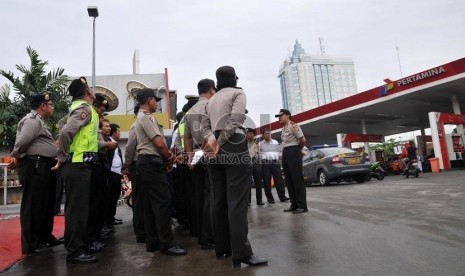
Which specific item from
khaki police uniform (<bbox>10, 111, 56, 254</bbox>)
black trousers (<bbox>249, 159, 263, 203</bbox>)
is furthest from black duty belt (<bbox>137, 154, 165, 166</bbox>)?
black trousers (<bbox>249, 159, 263, 203</bbox>)

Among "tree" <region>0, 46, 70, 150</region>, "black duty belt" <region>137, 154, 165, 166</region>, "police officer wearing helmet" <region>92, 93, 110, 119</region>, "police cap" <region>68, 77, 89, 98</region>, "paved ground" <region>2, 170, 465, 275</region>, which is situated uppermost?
"tree" <region>0, 46, 70, 150</region>

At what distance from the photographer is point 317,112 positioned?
25469 millimetres

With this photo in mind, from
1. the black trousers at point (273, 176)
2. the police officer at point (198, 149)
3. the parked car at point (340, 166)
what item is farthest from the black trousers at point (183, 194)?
the parked car at point (340, 166)

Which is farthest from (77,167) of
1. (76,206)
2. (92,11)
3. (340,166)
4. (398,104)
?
(398,104)

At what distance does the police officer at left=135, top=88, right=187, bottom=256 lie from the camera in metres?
3.99

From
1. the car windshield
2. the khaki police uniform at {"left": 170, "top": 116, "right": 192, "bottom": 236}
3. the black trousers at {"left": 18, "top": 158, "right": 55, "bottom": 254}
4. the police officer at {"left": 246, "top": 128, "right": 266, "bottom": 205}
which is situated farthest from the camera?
the car windshield

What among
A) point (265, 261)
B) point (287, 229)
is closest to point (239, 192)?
point (265, 261)

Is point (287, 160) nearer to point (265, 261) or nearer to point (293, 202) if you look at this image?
point (293, 202)

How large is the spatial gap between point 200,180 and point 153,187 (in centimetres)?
70

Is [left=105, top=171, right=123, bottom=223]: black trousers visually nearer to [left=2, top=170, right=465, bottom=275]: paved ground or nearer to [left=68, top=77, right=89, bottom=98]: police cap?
[left=2, top=170, right=465, bottom=275]: paved ground

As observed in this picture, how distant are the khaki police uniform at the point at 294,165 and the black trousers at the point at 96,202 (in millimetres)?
3211

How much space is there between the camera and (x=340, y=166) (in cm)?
1374

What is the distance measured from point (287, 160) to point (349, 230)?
2.44 m

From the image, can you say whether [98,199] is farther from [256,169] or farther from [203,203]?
[256,169]
